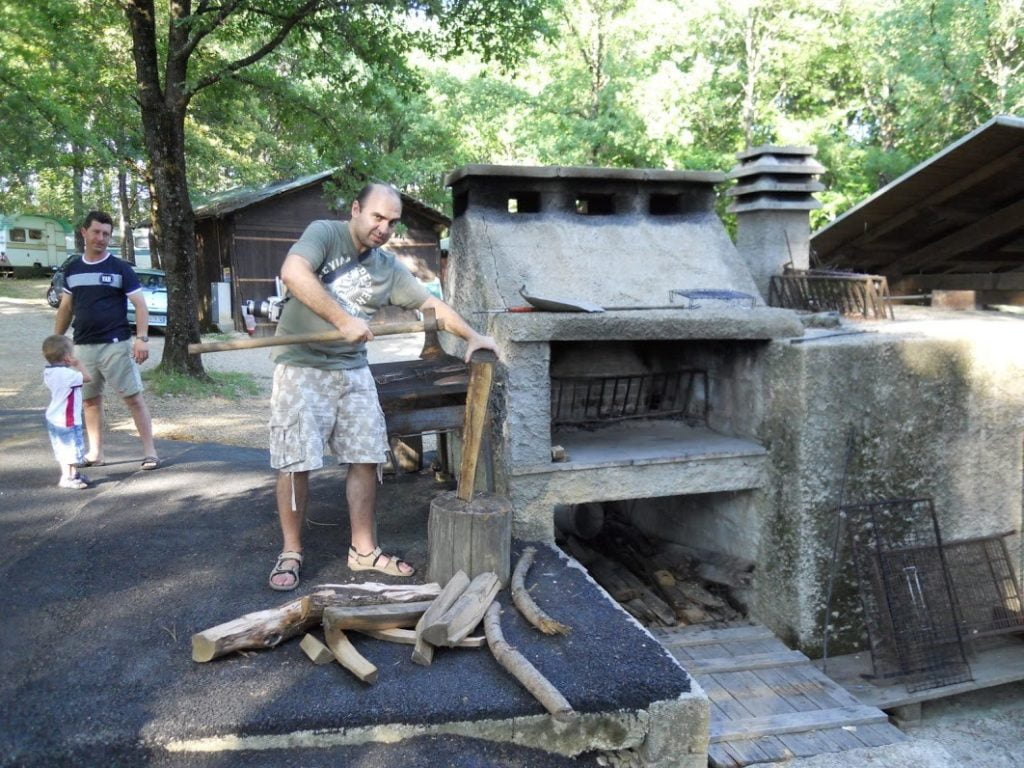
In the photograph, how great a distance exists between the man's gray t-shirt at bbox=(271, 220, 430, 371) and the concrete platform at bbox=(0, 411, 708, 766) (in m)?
1.13

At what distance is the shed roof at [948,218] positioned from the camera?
5707 millimetres

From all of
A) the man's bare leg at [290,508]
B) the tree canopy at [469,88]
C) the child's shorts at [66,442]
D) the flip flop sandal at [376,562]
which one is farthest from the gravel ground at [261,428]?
the man's bare leg at [290,508]

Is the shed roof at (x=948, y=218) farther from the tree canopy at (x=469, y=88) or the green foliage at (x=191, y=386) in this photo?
the green foliage at (x=191, y=386)

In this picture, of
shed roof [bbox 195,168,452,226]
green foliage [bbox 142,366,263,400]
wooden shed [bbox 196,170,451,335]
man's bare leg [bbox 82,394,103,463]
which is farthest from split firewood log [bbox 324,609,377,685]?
wooden shed [bbox 196,170,451,335]

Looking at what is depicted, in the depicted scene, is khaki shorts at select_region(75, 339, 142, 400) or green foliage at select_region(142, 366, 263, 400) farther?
green foliage at select_region(142, 366, 263, 400)

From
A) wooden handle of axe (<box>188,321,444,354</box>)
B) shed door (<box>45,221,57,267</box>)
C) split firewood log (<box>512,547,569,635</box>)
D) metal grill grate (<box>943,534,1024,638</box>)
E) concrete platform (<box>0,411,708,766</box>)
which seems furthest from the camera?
shed door (<box>45,221,57,267</box>)

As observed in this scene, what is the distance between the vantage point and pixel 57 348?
5.04 meters

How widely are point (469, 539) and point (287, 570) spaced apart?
927 millimetres

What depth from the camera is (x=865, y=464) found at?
4.68 meters

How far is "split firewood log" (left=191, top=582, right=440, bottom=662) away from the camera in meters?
2.95

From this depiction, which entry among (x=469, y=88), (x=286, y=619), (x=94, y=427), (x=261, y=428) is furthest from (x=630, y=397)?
(x=469, y=88)

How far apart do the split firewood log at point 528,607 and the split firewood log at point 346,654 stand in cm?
76

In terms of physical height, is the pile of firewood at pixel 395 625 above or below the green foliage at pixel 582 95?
below

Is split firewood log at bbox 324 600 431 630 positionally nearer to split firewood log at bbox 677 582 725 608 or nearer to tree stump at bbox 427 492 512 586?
tree stump at bbox 427 492 512 586
